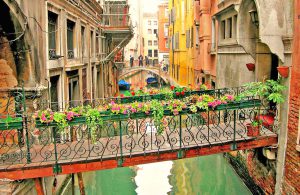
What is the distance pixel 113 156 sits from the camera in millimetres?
7645

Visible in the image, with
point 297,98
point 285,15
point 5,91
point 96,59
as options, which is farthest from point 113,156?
point 96,59

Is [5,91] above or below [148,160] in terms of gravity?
above

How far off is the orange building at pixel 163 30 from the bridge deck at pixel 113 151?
52.5m

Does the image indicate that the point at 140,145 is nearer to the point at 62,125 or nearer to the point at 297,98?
the point at 62,125

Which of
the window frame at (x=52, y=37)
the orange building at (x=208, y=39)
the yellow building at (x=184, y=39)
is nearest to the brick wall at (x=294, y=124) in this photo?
the window frame at (x=52, y=37)

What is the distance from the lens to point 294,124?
25.3ft

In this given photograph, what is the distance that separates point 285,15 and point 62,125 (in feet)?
19.7

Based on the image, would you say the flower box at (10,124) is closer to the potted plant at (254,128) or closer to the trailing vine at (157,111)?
the trailing vine at (157,111)

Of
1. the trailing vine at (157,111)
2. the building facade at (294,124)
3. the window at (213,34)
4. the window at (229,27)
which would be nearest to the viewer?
the building facade at (294,124)

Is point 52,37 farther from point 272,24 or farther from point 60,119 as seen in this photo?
point 272,24

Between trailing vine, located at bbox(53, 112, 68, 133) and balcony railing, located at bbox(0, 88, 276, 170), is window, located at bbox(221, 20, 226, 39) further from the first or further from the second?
trailing vine, located at bbox(53, 112, 68, 133)

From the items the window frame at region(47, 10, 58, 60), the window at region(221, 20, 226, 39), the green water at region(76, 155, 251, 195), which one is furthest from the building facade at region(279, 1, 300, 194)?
the window at region(221, 20, 226, 39)

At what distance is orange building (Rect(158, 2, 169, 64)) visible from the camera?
61.5 meters

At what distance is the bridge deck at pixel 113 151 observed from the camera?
720 cm
